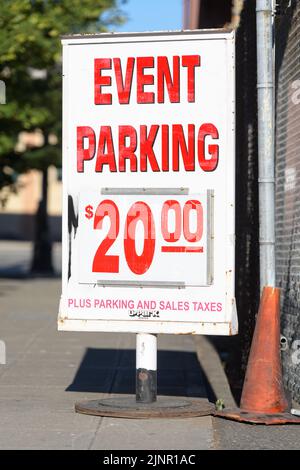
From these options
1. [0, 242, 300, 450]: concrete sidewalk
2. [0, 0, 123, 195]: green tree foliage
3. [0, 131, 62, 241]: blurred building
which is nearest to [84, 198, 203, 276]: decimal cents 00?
[0, 242, 300, 450]: concrete sidewalk

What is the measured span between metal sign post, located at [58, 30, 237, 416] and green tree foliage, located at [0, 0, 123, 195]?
8.69 m

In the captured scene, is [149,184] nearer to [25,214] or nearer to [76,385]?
[76,385]

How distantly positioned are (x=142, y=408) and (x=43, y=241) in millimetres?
24685

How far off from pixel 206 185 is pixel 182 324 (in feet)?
3.61

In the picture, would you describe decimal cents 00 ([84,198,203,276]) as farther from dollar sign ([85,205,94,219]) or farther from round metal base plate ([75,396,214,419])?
round metal base plate ([75,396,214,419])

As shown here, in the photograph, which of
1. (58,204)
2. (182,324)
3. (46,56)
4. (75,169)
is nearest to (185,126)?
(75,169)

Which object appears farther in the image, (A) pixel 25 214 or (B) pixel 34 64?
(A) pixel 25 214

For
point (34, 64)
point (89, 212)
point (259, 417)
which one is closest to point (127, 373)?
point (89, 212)

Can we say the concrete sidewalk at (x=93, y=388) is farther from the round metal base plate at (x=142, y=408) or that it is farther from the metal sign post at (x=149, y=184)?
the metal sign post at (x=149, y=184)

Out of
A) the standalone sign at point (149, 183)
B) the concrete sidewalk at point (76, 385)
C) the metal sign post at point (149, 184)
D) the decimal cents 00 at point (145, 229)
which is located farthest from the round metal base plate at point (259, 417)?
the decimal cents 00 at point (145, 229)

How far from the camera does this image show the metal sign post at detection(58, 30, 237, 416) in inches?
355

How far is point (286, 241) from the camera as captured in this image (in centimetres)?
1057

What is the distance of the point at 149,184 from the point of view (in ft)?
29.8
